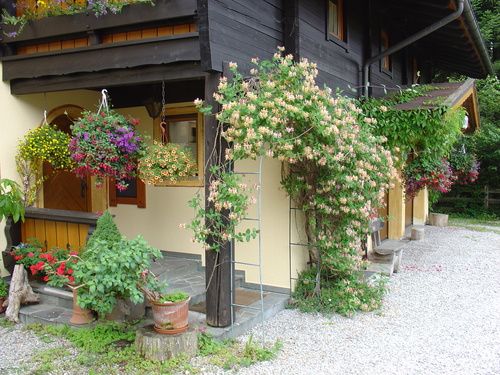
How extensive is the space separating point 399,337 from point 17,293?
4257 millimetres

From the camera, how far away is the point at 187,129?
6.68 metres

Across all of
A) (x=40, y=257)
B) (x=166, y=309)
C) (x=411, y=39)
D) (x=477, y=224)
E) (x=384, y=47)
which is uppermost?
(x=384, y=47)

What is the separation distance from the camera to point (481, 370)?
390 centimetres

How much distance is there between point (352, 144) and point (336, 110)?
0.49 m

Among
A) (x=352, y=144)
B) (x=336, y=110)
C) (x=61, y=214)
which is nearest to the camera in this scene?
(x=336, y=110)

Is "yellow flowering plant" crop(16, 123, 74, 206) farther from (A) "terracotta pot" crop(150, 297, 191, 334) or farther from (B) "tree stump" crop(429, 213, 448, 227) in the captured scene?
(B) "tree stump" crop(429, 213, 448, 227)

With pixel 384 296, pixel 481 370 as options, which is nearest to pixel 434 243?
pixel 384 296

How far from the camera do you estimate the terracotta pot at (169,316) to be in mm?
3975

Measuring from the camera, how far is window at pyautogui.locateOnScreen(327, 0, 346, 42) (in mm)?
6910

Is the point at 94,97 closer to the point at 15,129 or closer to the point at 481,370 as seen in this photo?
the point at 15,129

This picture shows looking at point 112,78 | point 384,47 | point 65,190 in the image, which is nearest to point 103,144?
point 112,78

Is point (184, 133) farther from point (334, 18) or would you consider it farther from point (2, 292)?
point (2, 292)

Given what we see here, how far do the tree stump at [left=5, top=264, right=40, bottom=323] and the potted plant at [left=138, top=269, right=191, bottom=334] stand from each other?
188 centimetres

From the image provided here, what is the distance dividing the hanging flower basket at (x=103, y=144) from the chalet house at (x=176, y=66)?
0.51m
